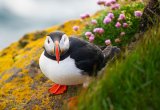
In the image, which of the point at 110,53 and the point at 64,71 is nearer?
the point at 64,71

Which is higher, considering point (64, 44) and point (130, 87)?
point (130, 87)

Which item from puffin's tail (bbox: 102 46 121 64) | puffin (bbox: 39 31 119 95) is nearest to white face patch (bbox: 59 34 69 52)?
puffin (bbox: 39 31 119 95)

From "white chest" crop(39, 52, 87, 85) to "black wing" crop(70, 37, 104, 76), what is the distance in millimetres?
88

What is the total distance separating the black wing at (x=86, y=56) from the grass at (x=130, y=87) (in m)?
2.30

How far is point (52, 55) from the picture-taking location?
24.5ft

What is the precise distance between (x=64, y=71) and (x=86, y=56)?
0.49m

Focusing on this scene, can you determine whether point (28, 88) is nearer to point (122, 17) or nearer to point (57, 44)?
point (57, 44)

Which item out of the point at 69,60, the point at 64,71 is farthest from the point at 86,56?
the point at 64,71

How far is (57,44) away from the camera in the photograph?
7.32 metres

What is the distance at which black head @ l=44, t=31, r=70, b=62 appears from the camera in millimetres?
7322

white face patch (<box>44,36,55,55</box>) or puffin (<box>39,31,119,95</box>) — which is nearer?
puffin (<box>39,31,119,95</box>)

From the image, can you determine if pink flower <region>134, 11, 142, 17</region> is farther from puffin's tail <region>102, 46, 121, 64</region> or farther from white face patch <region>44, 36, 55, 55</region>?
white face patch <region>44, 36, 55, 55</region>

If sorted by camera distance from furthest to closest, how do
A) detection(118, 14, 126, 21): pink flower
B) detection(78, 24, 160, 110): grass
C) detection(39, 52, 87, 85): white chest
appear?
detection(118, 14, 126, 21): pink flower
detection(39, 52, 87, 85): white chest
detection(78, 24, 160, 110): grass

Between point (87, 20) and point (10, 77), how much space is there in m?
3.04
